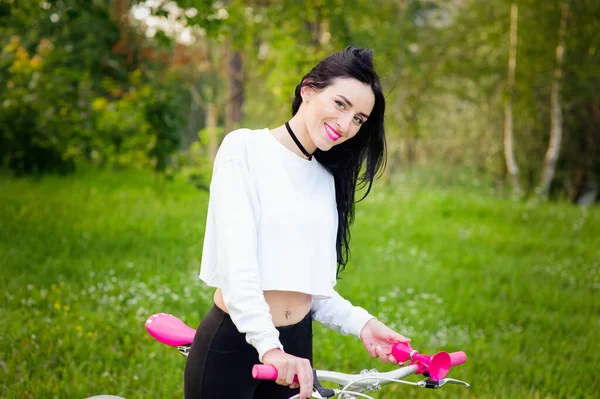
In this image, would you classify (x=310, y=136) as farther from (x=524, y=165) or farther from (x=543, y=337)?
(x=524, y=165)

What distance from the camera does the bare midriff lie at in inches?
77.1

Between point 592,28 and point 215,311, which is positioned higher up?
point 592,28

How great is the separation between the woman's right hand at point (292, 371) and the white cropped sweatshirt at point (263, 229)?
0.05 metres

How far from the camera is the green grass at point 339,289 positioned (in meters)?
3.96

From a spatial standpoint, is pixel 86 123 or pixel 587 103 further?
pixel 587 103

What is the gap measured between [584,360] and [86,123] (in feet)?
26.4

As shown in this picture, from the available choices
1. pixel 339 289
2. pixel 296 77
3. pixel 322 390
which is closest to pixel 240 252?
pixel 322 390

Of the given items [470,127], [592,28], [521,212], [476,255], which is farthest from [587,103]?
[476,255]

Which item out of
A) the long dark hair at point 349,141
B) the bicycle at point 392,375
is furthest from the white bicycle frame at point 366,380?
the long dark hair at point 349,141

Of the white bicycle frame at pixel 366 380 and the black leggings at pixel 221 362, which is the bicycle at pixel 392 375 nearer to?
the white bicycle frame at pixel 366 380

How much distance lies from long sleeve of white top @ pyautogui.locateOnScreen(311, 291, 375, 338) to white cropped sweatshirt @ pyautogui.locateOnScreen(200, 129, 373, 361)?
123 millimetres

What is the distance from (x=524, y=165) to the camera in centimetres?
1577

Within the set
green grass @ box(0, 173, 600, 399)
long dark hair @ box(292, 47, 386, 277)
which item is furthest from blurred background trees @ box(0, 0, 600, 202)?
long dark hair @ box(292, 47, 386, 277)

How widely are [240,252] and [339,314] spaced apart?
0.57 m
